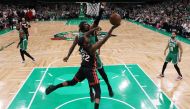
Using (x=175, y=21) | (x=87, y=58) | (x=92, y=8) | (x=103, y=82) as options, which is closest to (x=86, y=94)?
(x=103, y=82)

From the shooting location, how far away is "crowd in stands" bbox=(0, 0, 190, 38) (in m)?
20.0

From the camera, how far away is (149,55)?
11.9m

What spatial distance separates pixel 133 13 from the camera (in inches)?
1380

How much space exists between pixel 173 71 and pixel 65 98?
4607 mm

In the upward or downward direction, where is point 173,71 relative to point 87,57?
downward

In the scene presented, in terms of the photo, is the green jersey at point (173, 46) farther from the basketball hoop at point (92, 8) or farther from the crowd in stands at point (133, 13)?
the basketball hoop at point (92, 8)

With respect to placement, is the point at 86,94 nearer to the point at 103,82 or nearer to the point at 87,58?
the point at 103,82

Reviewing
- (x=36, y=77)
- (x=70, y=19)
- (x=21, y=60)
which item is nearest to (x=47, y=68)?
(x=36, y=77)

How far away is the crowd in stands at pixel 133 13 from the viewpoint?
19969 millimetres

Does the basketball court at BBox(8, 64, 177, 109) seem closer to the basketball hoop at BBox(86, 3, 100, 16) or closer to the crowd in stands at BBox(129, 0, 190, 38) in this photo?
the crowd in stands at BBox(129, 0, 190, 38)

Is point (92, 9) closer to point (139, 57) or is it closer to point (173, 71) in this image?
point (139, 57)

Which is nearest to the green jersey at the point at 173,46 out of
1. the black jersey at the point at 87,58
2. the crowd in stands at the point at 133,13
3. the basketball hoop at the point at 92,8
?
the black jersey at the point at 87,58

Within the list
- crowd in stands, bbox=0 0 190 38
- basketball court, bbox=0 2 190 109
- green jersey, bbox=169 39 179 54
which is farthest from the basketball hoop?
green jersey, bbox=169 39 179 54

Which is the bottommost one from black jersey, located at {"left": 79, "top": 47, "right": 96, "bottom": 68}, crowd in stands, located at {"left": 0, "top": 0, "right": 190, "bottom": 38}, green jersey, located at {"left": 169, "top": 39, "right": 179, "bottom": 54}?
crowd in stands, located at {"left": 0, "top": 0, "right": 190, "bottom": 38}
